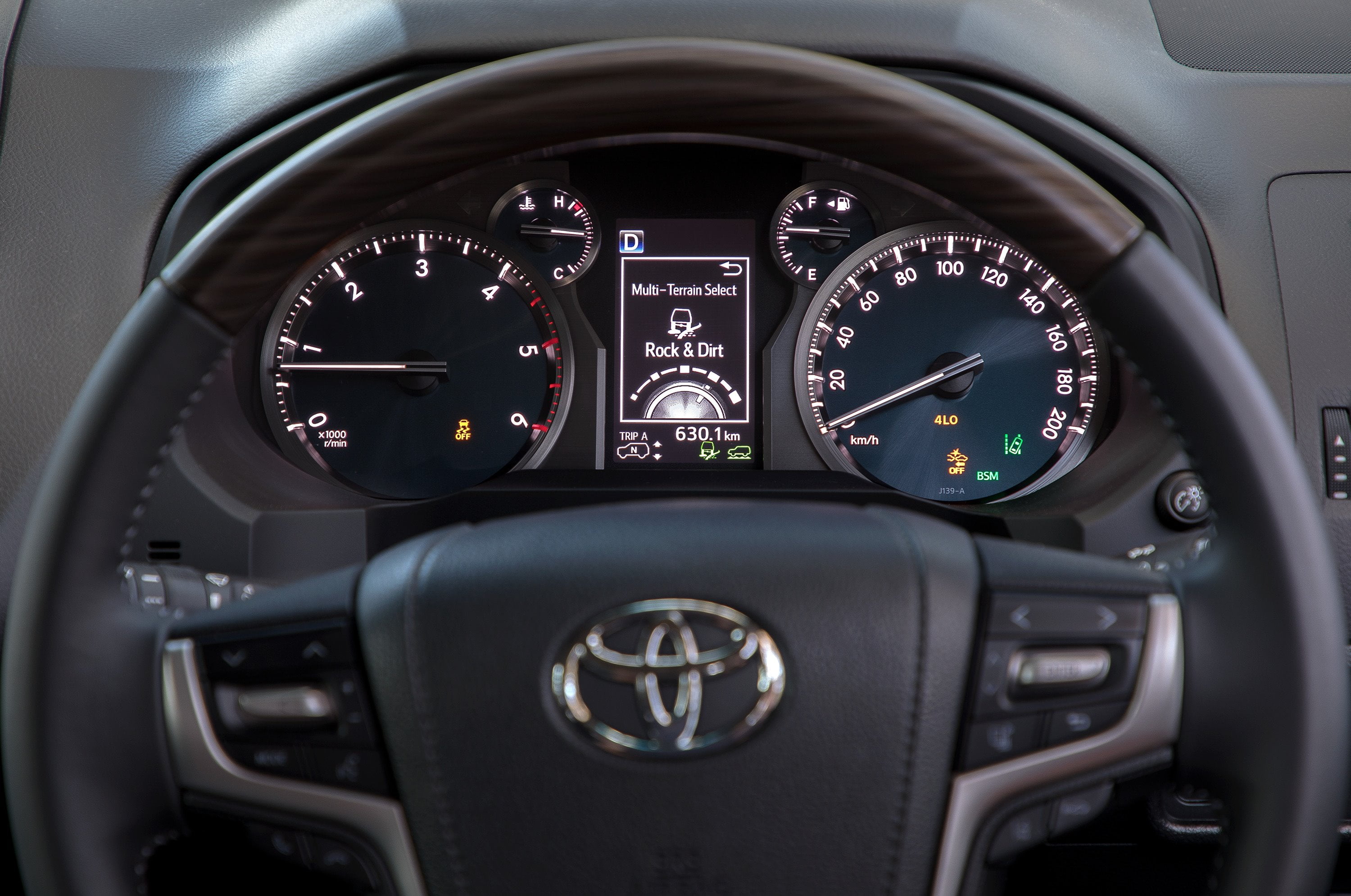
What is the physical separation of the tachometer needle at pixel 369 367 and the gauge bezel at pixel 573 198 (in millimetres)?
288

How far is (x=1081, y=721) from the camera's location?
2.63 feet

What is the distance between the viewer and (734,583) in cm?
78

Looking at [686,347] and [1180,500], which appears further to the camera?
[686,347]

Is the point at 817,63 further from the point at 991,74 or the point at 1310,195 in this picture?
the point at 1310,195

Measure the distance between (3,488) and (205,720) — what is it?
815 mm

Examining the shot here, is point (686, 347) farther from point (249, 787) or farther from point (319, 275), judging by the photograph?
point (249, 787)

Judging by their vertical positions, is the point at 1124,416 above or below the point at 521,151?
below

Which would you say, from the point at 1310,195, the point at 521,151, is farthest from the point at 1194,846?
the point at 521,151

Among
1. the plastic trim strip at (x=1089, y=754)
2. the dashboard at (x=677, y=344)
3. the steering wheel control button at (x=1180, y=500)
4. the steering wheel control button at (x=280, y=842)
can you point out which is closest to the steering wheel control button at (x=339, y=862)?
the steering wheel control button at (x=280, y=842)

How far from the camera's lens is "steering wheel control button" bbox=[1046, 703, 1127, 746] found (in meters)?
0.80

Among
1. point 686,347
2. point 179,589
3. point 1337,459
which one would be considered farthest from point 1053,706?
point 686,347

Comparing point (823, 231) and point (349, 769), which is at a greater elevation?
point (823, 231)

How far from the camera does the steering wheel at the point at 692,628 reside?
751 millimetres

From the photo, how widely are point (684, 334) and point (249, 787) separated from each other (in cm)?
158
